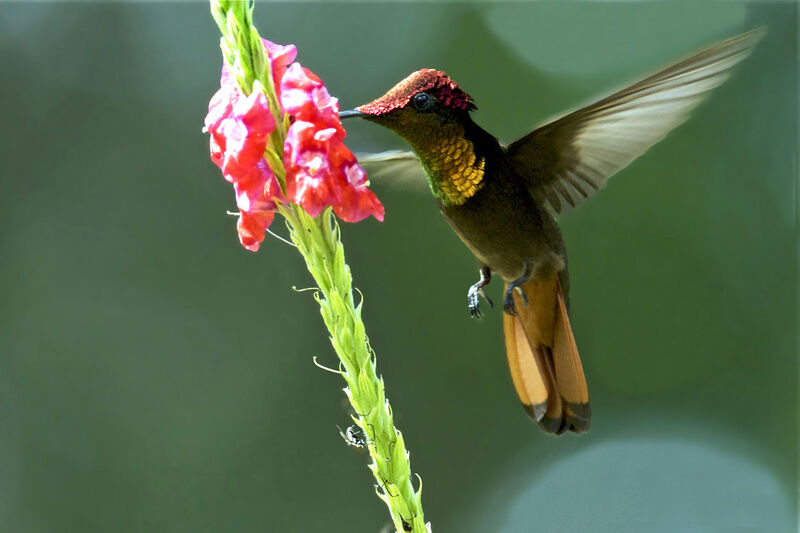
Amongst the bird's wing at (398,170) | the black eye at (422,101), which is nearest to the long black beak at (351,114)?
the black eye at (422,101)

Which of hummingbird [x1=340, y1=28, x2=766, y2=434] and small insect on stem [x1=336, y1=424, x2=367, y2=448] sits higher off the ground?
hummingbird [x1=340, y1=28, x2=766, y2=434]

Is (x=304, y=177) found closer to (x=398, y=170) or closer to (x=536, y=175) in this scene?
(x=536, y=175)

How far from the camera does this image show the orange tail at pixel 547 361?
138 centimetres

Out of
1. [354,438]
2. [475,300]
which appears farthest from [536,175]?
[354,438]

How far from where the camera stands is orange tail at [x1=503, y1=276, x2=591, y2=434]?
1.38 meters

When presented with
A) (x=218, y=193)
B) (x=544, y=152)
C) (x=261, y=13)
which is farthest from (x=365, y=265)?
(x=544, y=152)

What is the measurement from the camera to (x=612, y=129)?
1391 mm

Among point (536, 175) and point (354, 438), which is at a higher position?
point (536, 175)

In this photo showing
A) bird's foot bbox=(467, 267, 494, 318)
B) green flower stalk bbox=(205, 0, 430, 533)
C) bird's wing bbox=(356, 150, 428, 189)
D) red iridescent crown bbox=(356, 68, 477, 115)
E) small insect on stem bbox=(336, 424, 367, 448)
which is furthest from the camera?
bird's wing bbox=(356, 150, 428, 189)

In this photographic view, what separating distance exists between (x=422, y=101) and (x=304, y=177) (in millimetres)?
388

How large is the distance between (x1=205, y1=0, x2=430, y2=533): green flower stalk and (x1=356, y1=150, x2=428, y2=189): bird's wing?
72 cm

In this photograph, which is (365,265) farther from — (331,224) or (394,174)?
(331,224)

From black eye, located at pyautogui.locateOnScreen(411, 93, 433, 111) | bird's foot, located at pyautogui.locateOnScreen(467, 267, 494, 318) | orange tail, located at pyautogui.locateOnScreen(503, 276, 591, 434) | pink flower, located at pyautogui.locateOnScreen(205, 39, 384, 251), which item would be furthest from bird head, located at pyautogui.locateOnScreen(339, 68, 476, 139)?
orange tail, located at pyautogui.locateOnScreen(503, 276, 591, 434)

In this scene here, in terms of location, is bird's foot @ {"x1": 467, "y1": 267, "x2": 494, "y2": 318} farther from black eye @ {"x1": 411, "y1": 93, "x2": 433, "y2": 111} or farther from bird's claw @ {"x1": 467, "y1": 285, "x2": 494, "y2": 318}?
black eye @ {"x1": 411, "y1": 93, "x2": 433, "y2": 111}
